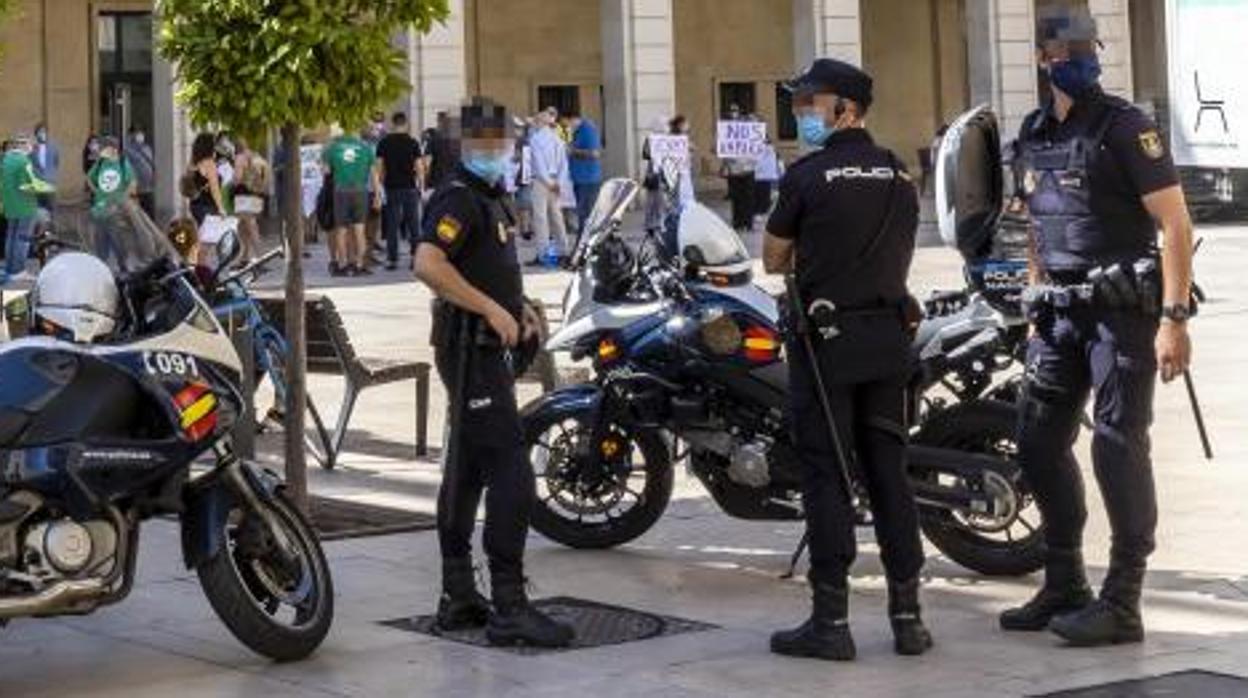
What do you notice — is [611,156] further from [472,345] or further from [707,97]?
[472,345]

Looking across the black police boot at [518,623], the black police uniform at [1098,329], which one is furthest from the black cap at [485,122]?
the black police uniform at [1098,329]

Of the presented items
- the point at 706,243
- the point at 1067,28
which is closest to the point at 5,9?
the point at 706,243

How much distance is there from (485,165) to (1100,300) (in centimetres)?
207

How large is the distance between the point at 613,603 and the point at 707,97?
1461 inches

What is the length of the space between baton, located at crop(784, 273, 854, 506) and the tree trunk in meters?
2.96

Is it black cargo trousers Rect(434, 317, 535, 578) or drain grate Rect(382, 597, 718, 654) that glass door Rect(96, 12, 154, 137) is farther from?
black cargo trousers Rect(434, 317, 535, 578)

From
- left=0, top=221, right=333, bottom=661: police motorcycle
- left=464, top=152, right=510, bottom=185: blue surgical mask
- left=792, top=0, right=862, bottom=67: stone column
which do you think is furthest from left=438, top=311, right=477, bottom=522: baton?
left=792, top=0, right=862, bottom=67: stone column

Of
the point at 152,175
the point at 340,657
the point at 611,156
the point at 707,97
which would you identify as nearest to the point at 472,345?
the point at 340,657

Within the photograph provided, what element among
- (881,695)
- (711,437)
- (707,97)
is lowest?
(881,695)

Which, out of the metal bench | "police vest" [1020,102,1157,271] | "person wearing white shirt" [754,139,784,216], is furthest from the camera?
"person wearing white shirt" [754,139,784,216]

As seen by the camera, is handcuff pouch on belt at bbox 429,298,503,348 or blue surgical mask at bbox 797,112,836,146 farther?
handcuff pouch on belt at bbox 429,298,503,348

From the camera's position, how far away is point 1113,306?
7.55 m

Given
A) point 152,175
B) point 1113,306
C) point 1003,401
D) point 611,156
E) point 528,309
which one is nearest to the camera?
point 1113,306

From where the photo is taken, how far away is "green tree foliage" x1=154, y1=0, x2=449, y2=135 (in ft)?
32.0
